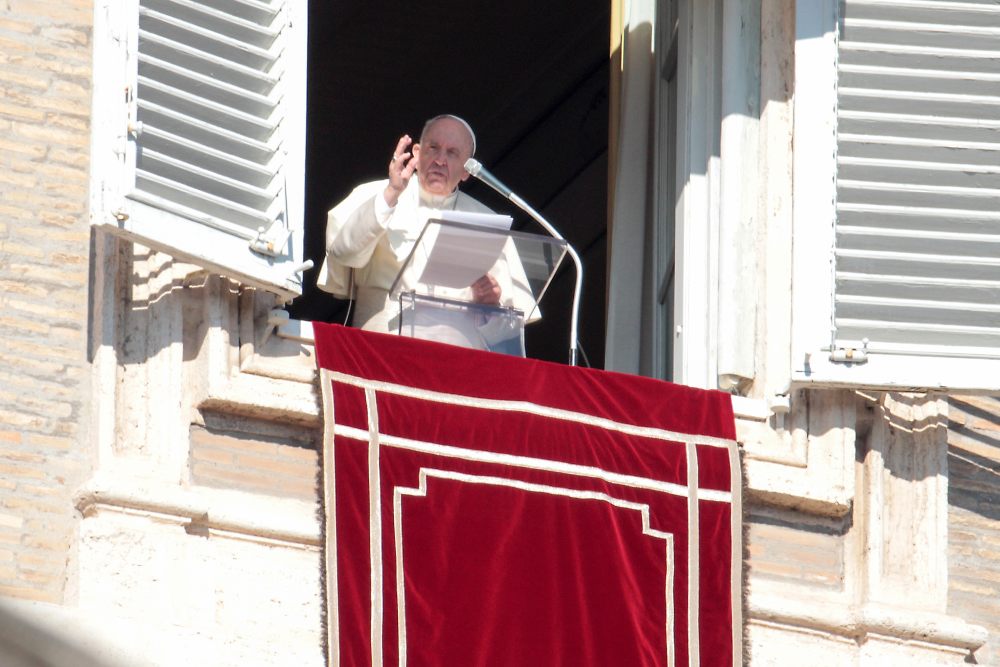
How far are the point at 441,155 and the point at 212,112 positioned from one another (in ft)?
3.47

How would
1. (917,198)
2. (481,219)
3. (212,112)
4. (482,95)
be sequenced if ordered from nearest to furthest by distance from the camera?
(481,219)
(212,112)
(917,198)
(482,95)

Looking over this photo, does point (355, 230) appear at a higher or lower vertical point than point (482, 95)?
lower

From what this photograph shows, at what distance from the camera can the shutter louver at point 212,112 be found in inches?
236

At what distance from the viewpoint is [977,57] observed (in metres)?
6.79

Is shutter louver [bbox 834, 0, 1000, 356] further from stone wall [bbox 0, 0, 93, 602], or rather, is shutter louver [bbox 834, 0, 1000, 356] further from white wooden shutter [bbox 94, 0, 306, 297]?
stone wall [bbox 0, 0, 93, 602]

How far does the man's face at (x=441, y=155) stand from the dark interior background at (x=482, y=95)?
402cm

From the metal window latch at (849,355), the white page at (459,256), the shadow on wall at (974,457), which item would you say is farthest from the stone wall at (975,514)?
the white page at (459,256)

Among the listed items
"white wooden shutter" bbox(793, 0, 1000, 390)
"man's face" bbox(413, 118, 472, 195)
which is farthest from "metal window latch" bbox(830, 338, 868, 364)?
"man's face" bbox(413, 118, 472, 195)

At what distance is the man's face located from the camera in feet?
23.0

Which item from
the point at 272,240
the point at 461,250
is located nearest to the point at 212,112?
the point at 272,240

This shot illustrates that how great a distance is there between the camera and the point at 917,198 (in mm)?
6707

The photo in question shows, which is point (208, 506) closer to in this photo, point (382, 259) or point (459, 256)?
point (459, 256)

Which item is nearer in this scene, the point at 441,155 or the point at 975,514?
the point at 975,514

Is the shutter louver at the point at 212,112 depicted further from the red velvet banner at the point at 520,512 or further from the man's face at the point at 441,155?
the man's face at the point at 441,155
